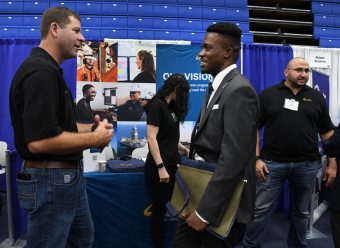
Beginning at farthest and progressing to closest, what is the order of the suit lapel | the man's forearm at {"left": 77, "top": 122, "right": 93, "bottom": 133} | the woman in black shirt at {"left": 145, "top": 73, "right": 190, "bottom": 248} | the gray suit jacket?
the woman in black shirt at {"left": 145, "top": 73, "right": 190, "bottom": 248}, the man's forearm at {"left": 77, "top": 122, "right": 93, "bottom": 133}, the suit lapel, the gray suit jacket

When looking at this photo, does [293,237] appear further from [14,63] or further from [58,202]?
[14,63]

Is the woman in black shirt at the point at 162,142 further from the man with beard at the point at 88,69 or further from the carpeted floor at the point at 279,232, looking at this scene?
the man with beard at the point at 88,69

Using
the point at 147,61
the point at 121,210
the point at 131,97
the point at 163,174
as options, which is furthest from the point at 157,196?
the point at 147,61

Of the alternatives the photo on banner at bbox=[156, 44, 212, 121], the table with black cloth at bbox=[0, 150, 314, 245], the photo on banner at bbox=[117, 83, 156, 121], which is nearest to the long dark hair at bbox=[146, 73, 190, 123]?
the table with black cloth at bbox=[0, 150, 314, 245]

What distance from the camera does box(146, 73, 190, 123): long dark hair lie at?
2.15 m

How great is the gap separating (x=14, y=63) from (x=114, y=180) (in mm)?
2857

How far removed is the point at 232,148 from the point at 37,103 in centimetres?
81

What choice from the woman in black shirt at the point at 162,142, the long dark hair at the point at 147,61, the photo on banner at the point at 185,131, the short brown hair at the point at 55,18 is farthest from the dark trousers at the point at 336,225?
the long dark hair at the point at 147,61

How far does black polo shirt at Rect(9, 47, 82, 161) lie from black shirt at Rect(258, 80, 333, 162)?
1.75 metres

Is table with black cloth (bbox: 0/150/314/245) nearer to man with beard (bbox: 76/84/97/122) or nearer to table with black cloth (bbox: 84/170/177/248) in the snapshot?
table with black cloth (bbox: 84/170/177/248)

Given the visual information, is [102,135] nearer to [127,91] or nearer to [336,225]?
[336,225]

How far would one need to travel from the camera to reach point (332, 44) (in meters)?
6.47

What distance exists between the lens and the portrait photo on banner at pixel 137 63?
11.7 ft

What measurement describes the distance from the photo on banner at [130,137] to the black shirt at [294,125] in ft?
5.89
